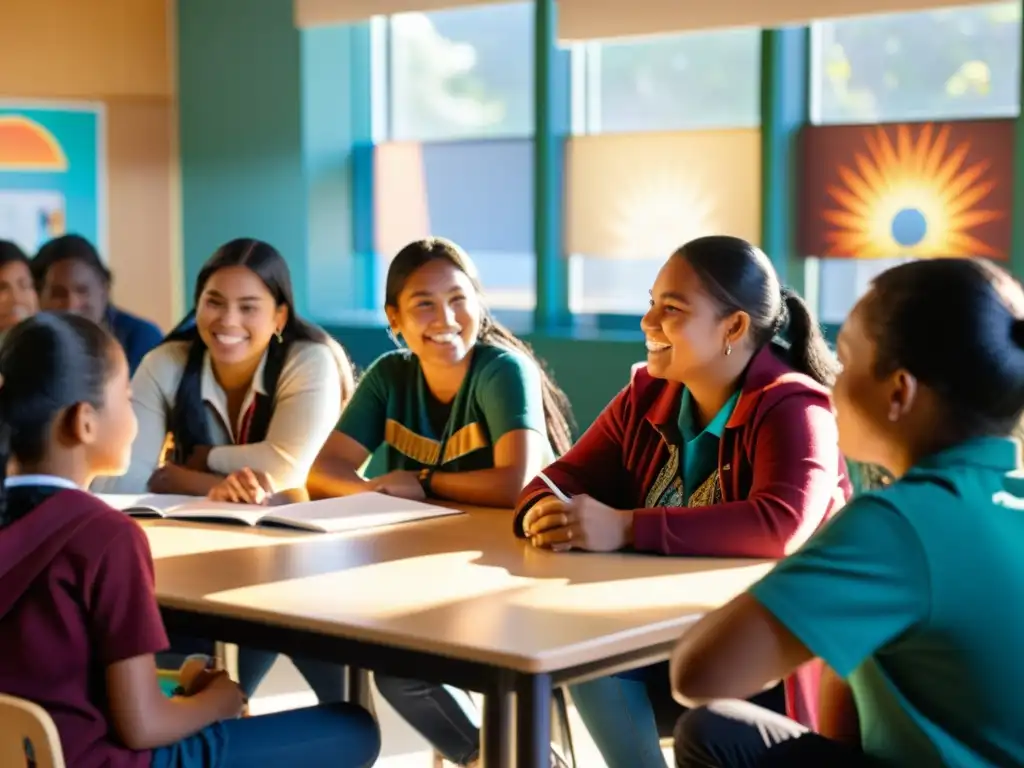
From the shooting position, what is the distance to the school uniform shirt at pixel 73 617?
1.97m

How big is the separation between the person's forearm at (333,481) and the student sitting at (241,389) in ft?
0.47

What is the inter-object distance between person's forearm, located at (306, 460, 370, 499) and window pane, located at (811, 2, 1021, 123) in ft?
8.27

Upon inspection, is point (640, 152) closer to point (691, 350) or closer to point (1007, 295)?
point (691, 350)

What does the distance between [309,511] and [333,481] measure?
16.0 inches

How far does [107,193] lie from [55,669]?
15.8 ft

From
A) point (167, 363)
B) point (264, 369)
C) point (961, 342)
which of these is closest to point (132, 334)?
point (167, 363)

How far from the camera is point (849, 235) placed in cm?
515

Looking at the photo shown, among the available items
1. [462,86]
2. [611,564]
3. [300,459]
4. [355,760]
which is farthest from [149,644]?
[462,86]

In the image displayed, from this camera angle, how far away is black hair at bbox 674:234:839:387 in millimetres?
2664

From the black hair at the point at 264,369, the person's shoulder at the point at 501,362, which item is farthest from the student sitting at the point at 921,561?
the black hair at the point at 264,369

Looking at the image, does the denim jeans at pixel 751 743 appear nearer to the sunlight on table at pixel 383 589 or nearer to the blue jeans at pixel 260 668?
the sunlight on table at pixel 383 589

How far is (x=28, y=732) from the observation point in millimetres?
1831

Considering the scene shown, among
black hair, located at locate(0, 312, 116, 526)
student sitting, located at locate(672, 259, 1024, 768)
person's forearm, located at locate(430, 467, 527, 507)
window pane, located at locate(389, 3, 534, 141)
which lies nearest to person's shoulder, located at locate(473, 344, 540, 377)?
person's forearm, located at locate(430, 467, 527, 507)

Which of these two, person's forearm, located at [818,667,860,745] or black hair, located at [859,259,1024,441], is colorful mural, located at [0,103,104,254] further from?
black hair, located at [859,259,1024,441]
